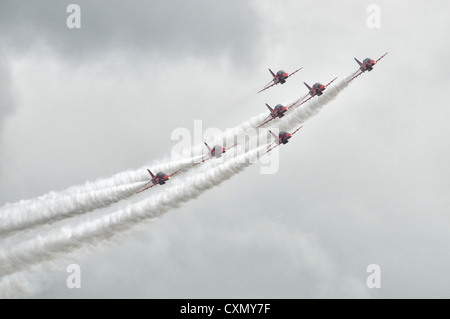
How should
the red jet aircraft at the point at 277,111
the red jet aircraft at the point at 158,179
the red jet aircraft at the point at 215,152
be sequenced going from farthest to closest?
the red jet aircraft at the point at 277,111 < the red jet aircraft at the point at 215,152 < the red jet aircraft at the point at 158,179

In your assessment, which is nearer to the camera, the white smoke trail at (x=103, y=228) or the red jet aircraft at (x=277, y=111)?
the white smoke trail at (x=103, y=228)

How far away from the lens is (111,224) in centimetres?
6062

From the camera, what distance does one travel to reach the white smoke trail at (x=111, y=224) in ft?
199

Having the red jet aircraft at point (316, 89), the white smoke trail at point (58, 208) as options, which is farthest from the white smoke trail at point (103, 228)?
the red jet aircraft at point (316, 89)

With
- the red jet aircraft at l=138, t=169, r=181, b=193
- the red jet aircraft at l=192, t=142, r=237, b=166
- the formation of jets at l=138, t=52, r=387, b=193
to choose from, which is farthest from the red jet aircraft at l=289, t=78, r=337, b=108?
Answer: the red jet aircraft at l=138, t=169, r=181, b=193

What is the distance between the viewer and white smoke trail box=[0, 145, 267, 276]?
60.6 m

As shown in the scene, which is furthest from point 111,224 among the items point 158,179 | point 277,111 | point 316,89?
point 316,89

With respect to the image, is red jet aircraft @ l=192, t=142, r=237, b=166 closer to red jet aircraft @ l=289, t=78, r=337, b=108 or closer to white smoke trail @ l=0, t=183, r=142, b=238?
white smoke trail @ l=0, t=183, r=142, b=238

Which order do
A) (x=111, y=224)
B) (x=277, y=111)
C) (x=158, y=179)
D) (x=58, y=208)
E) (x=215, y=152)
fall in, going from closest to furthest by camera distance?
(x=111, y=224) → (x=58, y=208) → (x=158, y=179) → (x=215, y=152) → (x=277, y=111)

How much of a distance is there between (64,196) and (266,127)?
2645cm

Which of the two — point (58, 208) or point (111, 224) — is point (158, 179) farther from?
point (58, 208)

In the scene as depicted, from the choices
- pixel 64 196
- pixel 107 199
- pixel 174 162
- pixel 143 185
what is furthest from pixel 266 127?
pixel 64 196

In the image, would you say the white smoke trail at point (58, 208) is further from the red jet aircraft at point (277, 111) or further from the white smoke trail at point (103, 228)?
the red jet aircraft at point (277, 111)

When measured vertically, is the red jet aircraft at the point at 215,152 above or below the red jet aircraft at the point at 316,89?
below
